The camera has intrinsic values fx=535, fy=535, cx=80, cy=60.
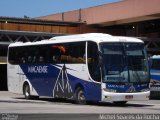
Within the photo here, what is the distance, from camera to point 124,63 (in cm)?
2391

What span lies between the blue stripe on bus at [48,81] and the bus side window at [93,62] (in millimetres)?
362

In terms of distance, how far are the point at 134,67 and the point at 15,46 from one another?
9579mm

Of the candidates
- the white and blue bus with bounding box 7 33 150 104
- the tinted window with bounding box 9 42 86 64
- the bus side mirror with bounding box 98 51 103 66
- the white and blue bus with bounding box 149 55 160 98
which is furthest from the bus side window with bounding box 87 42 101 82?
the white and blue bus with bounding box 149 55 160 98

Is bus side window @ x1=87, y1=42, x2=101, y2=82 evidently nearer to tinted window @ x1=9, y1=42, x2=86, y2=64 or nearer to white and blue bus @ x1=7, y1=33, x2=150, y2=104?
white and blue bus @ x1=7, y1=33, x2=150, y2=104

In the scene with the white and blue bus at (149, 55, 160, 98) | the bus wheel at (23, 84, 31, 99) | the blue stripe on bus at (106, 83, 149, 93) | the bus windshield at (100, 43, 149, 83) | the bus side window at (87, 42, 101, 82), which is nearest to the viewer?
the blue stripe on bus at (106, 83, 149, 93)

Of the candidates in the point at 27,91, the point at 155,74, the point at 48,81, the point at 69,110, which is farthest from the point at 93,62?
the point at 155,74

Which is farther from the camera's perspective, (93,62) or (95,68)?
(93,62)

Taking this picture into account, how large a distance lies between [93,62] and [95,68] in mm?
302

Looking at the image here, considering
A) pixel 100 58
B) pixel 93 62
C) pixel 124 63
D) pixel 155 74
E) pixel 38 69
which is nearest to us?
pixel 100 58

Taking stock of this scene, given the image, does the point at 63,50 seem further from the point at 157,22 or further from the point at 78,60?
the point at 157,22

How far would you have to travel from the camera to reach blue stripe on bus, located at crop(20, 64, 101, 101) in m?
24.1

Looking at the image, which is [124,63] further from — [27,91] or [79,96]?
[27,91]

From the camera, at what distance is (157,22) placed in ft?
167

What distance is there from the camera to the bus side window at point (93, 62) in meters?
23.8
